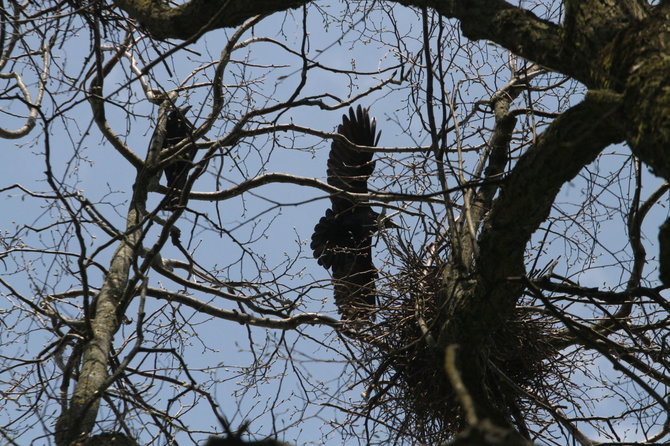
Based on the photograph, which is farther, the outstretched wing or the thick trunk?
the outstretched wing

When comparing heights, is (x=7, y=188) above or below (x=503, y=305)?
above

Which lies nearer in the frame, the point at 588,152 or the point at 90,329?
the point at 588,152

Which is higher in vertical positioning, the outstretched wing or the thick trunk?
the outstretched wing

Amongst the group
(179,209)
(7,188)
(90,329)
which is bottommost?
(90,329)

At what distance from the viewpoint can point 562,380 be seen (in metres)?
3.83

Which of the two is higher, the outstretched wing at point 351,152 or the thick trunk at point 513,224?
the outstretched wing at point 351,152

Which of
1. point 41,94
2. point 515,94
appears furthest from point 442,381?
point 41,94

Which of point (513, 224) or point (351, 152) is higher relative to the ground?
point (351, 152)

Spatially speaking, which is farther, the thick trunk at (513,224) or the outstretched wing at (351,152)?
the outstretched wing at (351,152)

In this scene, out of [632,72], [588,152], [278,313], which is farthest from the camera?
[278,313]

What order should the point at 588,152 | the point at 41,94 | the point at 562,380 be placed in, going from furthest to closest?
the point at 41,94 < the point at 562,380 < the point at 588,152

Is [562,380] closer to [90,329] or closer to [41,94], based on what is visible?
[90,329]

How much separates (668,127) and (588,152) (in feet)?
1.66

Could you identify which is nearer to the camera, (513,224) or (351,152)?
(513,224)
